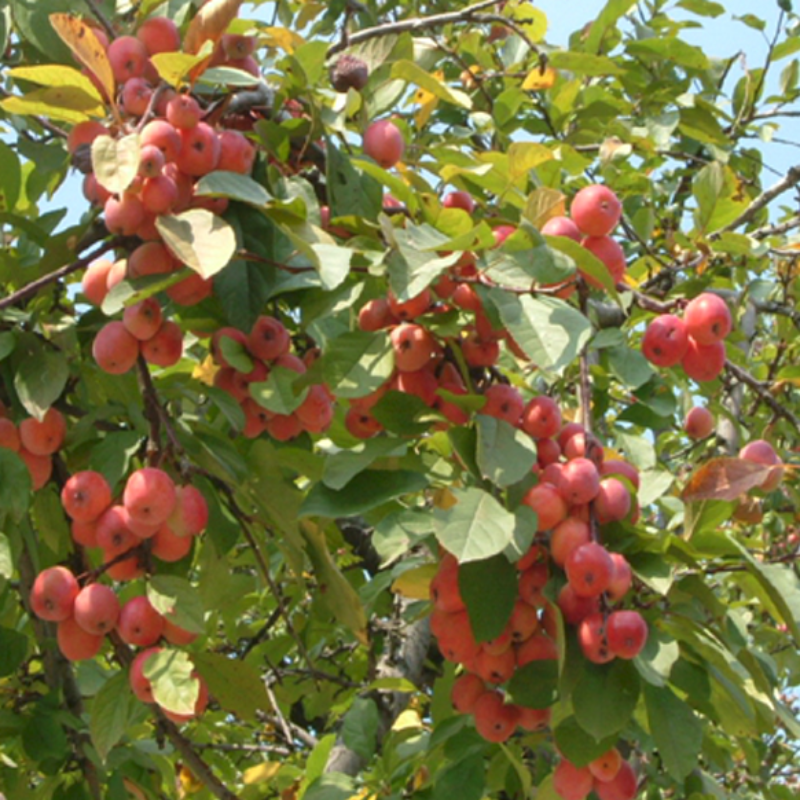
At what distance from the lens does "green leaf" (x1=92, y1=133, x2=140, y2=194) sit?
1.25m

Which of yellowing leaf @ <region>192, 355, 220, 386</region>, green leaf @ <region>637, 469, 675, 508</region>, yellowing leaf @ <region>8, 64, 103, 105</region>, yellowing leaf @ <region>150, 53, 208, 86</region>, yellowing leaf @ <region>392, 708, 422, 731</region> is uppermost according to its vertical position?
yellowing leaf @ <region>150, 53, 208, 86</region>

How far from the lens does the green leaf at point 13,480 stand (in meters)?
1.44

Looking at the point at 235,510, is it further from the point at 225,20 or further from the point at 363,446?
the point at 225,20

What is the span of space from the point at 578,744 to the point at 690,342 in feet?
1.93

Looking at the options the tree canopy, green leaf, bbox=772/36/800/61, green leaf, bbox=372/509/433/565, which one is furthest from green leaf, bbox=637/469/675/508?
green leaf, bbox=772/36/800/61

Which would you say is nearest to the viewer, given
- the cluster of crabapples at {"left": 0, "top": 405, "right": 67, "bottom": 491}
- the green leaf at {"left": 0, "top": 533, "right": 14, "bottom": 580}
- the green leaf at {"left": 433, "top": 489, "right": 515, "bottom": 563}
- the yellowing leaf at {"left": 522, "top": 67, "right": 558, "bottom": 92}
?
the green leaf at {"left": 433, "top": 489, "right": 515, "bottom": 563}

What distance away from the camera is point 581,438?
1.47 meters

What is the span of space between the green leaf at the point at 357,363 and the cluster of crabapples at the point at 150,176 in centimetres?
19

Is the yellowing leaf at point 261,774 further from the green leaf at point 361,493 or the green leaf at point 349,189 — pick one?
the green leaf at point 349,189

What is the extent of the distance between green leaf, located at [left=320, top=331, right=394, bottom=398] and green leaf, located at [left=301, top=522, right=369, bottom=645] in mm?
317

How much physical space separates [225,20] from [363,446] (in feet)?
1.90

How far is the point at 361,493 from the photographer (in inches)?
54.4

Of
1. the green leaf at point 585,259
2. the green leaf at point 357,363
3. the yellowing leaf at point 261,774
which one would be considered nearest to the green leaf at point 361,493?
the green leaf at point 357,363

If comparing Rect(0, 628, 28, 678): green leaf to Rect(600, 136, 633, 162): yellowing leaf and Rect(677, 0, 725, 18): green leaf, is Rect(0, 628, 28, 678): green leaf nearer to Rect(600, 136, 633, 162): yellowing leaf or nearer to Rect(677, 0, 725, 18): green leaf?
Rect(600, 136, 633, 162): yellowing leaf
